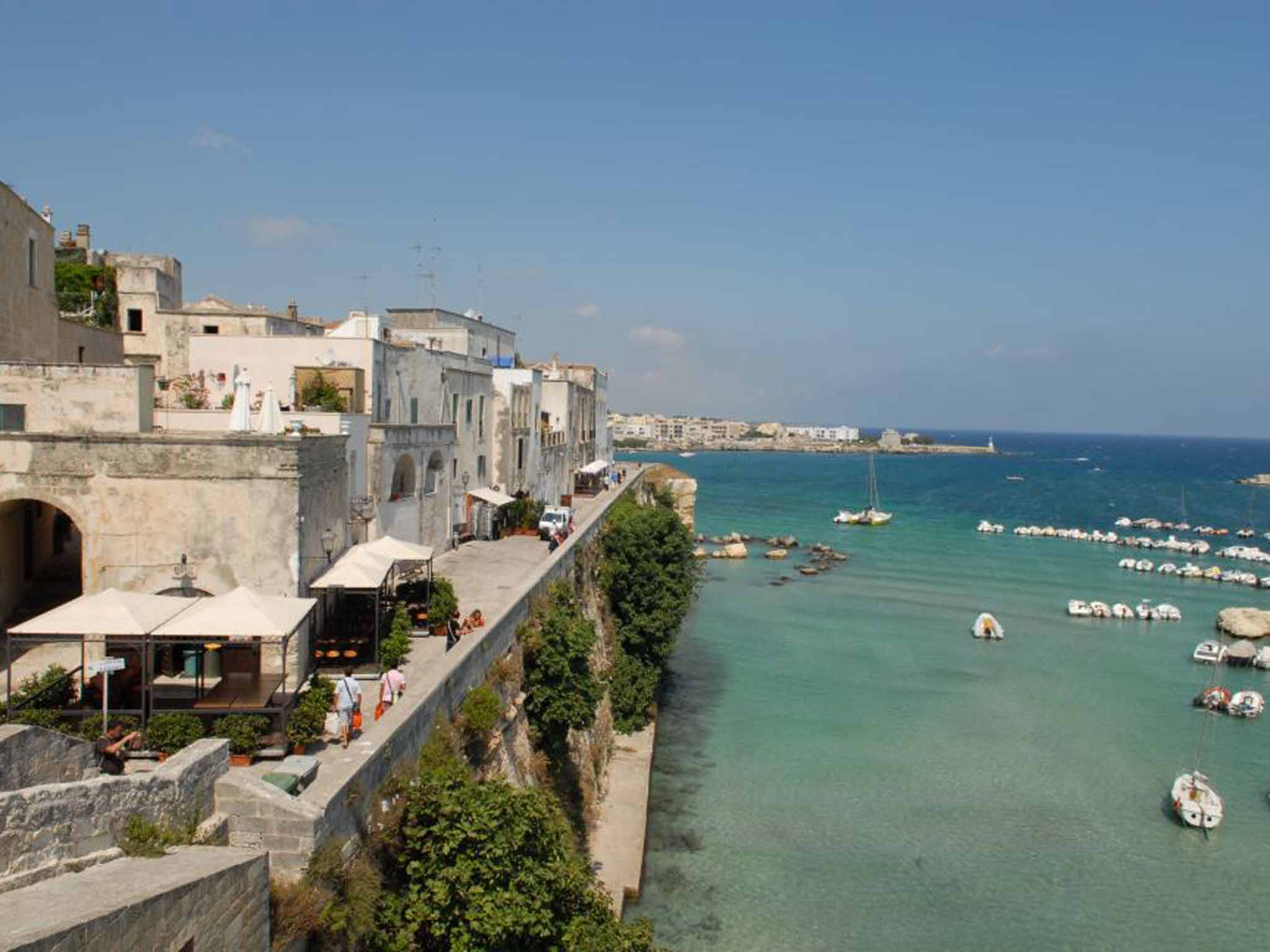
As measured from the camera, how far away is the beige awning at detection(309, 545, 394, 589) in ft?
55.8

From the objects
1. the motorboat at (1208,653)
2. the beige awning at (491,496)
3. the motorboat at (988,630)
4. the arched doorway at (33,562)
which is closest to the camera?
the arched doorway at (33,562)

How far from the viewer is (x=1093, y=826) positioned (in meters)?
24.9

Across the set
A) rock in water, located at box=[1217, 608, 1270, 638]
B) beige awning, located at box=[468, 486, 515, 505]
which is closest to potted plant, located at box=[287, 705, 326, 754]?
beige awning, located at box=[468, 486, 515, 505]

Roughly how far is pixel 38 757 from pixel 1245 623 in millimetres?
51959

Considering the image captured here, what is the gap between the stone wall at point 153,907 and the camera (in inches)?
264

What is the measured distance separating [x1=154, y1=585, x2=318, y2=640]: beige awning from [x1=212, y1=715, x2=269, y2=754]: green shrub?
3.71 ft

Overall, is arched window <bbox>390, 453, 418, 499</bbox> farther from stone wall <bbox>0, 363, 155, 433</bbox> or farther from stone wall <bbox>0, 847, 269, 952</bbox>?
stone wall <bbox>0, 847, 269, 952</bbox>

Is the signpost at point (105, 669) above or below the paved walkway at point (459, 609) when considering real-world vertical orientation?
above

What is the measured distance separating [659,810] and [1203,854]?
1286cm

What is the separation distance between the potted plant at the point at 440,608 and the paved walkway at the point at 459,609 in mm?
364

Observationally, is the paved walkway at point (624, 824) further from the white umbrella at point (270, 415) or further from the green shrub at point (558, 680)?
the white umbrella at point (270, 415)

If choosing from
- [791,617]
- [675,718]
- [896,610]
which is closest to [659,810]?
[675,718]

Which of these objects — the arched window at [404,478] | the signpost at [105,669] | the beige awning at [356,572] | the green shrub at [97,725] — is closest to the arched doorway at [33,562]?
the beige awning at [356,572]

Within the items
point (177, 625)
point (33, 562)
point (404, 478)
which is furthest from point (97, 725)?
point (404, 478)
